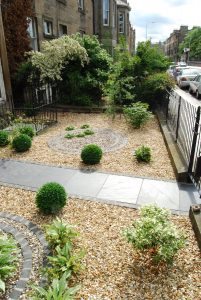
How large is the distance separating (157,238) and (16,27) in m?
11.5

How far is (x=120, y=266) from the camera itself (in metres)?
3.05

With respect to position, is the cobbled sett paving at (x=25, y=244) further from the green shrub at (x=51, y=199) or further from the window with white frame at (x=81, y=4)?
the window with white frame at (x=81, y=4)

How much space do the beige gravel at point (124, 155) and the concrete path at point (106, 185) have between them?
374 mm

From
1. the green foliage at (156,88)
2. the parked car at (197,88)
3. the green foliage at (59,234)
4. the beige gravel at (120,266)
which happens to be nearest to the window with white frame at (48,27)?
the green foliage at (156,88)

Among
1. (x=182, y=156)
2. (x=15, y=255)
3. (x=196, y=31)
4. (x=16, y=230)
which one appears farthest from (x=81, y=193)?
(x=196, y=31)

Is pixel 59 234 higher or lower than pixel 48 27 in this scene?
lower

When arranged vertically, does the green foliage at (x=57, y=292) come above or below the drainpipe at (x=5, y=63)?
below

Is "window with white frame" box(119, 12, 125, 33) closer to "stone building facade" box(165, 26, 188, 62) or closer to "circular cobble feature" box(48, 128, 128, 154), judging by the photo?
"circular cobble feature" box(48, 128, 128, 154)

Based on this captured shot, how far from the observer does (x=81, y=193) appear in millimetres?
4828

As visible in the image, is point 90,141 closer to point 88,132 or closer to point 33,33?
point 88,132

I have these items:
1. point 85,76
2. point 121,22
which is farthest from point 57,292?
point 121,22

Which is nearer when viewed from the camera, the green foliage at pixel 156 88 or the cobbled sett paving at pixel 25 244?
the cobbled sett paving at pixel 25 244

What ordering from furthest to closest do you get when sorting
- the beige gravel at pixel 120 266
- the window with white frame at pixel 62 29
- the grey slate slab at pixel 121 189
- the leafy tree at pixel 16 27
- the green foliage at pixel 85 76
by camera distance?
the window with white frame at pixel 62 29
the green foliage at pixel 85 76
the leafy tree at pixel 16 27
the grey slate slab at pixel 121 189
the beige gravel at pixel 120 266

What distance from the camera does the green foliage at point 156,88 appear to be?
11.1 meters
